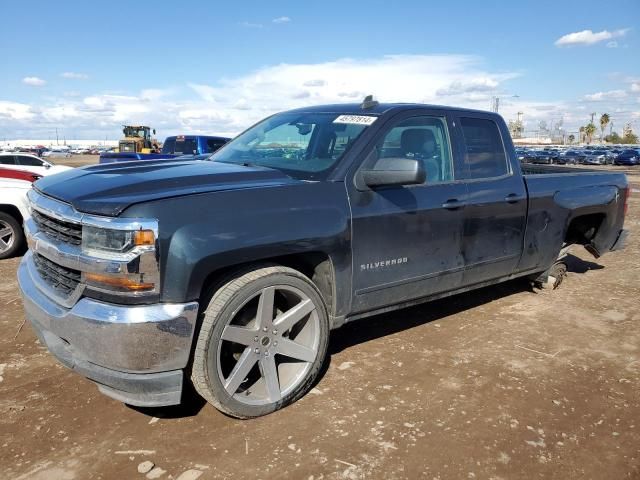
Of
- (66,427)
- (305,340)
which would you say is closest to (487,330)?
(305,340)

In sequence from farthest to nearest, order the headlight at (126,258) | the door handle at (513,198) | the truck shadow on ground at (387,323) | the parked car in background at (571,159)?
the parked car in background at (571,159) < the door handle at (513,198) < the truck shadow on ground at (387,323) < the headlight at (126,258)

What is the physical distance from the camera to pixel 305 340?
313cm

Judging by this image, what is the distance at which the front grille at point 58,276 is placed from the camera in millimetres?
2662

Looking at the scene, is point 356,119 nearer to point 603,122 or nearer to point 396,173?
point 396,173

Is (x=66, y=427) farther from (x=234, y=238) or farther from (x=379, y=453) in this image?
(x=379, y=453)

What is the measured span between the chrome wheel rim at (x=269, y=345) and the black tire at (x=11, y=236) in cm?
509

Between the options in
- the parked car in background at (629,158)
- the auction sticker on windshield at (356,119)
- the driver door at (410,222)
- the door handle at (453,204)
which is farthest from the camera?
the parked car in background at (629,158)

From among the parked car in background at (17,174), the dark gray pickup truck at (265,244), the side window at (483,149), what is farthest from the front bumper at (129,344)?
the parked car in background at (17,174)

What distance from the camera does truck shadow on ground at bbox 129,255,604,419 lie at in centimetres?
305

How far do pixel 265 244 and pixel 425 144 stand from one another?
67.4 inches

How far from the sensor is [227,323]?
8.78ft

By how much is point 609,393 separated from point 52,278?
11.7 feet

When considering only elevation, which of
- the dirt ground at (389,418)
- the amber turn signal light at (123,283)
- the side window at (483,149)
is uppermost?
the side window at (483,149)

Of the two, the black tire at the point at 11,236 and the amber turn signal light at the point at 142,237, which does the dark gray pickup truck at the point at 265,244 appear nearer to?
the amber turn signal light at the point at 142,237
